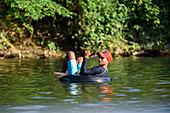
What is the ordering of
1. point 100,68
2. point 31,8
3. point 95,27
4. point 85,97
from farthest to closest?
point 95,27 < point 31,8 < point 100,68 < point 85,97

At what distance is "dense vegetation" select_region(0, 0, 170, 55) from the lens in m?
23.4

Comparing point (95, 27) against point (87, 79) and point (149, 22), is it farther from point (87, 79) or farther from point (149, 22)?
point (87, 79)

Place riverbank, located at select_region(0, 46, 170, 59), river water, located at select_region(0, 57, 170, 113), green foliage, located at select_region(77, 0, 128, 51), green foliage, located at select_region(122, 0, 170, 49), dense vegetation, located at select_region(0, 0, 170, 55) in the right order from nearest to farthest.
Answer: river water, located at select_region(0, 57, 170, 113) → riverbank, located at select_region(0, 46, 170, 59) → green foliage, located at select_region(77, 0, 128, 51) → dense vegetation, located at select_region(0, 0, 170, 55) → green foliage, located at select_region(122, 0, 170, 49)

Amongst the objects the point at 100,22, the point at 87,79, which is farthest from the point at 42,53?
the point at 87,79

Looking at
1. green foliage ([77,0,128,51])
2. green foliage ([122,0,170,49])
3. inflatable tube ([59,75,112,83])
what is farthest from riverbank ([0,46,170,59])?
inflatable tube ([59,75,112,83])

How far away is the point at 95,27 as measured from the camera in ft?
78.1

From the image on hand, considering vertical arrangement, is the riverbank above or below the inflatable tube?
above

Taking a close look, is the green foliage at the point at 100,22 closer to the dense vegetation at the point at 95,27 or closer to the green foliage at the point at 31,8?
the dense vegetation at the point at 95,27

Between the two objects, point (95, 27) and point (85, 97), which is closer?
point (85, 97)

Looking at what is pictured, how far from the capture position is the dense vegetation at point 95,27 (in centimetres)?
2341

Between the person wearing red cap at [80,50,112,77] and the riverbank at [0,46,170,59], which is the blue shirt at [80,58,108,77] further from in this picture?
the riverbank at [0,46,170,59]

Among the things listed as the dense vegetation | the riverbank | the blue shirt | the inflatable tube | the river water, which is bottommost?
the river water

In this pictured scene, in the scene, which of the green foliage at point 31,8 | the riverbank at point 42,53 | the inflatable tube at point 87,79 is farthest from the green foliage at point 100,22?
the inflatable tube at point 87,79

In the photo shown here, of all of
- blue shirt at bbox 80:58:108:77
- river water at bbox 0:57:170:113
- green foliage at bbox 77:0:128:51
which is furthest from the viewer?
green foliage at bbox 77:0:128:51
